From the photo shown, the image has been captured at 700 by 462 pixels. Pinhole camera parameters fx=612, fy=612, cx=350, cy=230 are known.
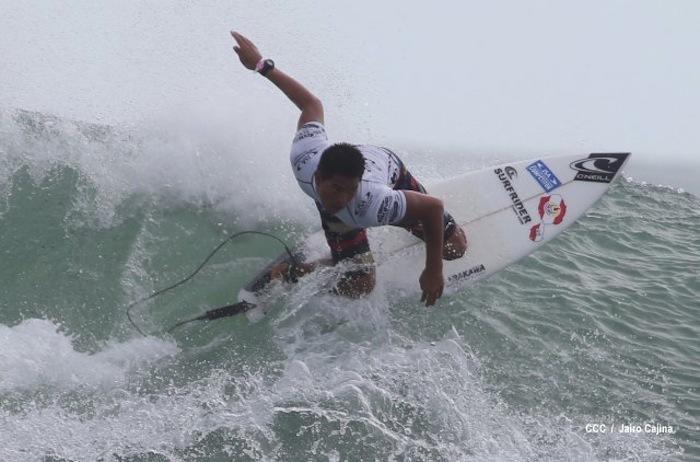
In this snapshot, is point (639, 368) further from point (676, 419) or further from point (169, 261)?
point (169, 261)

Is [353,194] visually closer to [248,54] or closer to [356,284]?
[356,284]

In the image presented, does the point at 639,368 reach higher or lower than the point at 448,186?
lower

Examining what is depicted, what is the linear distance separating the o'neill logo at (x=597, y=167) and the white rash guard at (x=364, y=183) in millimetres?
2512

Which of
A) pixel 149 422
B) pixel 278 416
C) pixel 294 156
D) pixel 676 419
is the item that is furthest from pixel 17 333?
pixel 676 419

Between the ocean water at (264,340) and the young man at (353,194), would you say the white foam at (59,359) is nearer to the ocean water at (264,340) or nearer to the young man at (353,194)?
the ocean water at (264,340)

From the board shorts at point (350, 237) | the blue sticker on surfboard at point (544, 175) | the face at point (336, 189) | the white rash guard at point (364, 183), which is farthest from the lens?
the blue sticker on surfboard at point (544, 175)

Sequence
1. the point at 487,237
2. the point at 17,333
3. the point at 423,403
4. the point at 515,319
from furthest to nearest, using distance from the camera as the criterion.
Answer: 1. the point at 487,237
2. the point at 515,319
3. the point at 17,333
4. the point at 423,403

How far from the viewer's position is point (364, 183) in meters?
3.95

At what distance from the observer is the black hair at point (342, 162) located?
138 inches

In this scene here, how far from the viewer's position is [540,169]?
240 inches

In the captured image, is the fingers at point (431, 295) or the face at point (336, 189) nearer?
the face at point (336, 189)

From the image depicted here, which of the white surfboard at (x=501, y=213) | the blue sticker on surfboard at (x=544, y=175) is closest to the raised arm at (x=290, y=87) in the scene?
the white surfboard at (x=501, y=213)

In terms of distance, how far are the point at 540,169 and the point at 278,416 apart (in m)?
3.84

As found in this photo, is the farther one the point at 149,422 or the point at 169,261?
the point at 169,261
